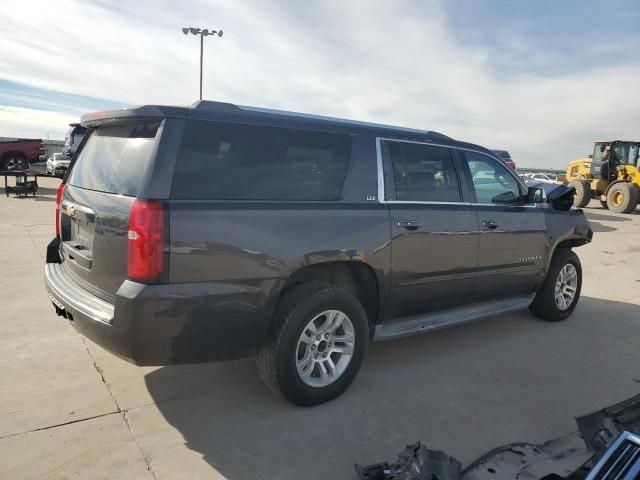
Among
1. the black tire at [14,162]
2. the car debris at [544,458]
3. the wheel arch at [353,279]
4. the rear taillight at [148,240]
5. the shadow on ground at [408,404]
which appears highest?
the black tire at [14,162]

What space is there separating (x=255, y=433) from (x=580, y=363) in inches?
115

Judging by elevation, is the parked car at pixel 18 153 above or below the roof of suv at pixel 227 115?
above

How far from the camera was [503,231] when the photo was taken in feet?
15.2

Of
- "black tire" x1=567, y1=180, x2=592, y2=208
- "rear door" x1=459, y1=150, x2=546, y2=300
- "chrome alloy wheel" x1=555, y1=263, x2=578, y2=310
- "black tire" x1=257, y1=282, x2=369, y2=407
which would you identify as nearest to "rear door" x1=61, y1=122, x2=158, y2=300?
"black tire" x1=257, y1=282, x2=369, y2=407

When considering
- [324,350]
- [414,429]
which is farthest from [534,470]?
[324,350]

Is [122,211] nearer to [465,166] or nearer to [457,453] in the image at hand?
[457,453]

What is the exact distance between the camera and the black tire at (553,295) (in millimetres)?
5340

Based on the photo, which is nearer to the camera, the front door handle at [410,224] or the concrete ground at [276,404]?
the concrete ground at [276,404]

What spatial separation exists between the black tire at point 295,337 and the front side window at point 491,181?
6.01 ft

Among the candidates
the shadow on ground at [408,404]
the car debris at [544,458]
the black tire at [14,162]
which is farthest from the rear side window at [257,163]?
the black tire at [14,162]

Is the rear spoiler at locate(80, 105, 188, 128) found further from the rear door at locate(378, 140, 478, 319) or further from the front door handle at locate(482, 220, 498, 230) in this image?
the front door handle at locate(482, 220, 498, 230)

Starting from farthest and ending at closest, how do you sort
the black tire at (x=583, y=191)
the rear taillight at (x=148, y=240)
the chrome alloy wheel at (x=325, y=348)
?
the black tire at (x=583, y=191), the chrome alloy wheel at (x=325, y=348), the rear taillight at (x=148, y=240)

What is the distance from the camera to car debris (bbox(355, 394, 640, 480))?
2148mm

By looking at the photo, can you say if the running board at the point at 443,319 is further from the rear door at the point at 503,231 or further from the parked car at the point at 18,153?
the parked car at the point at 18,153
